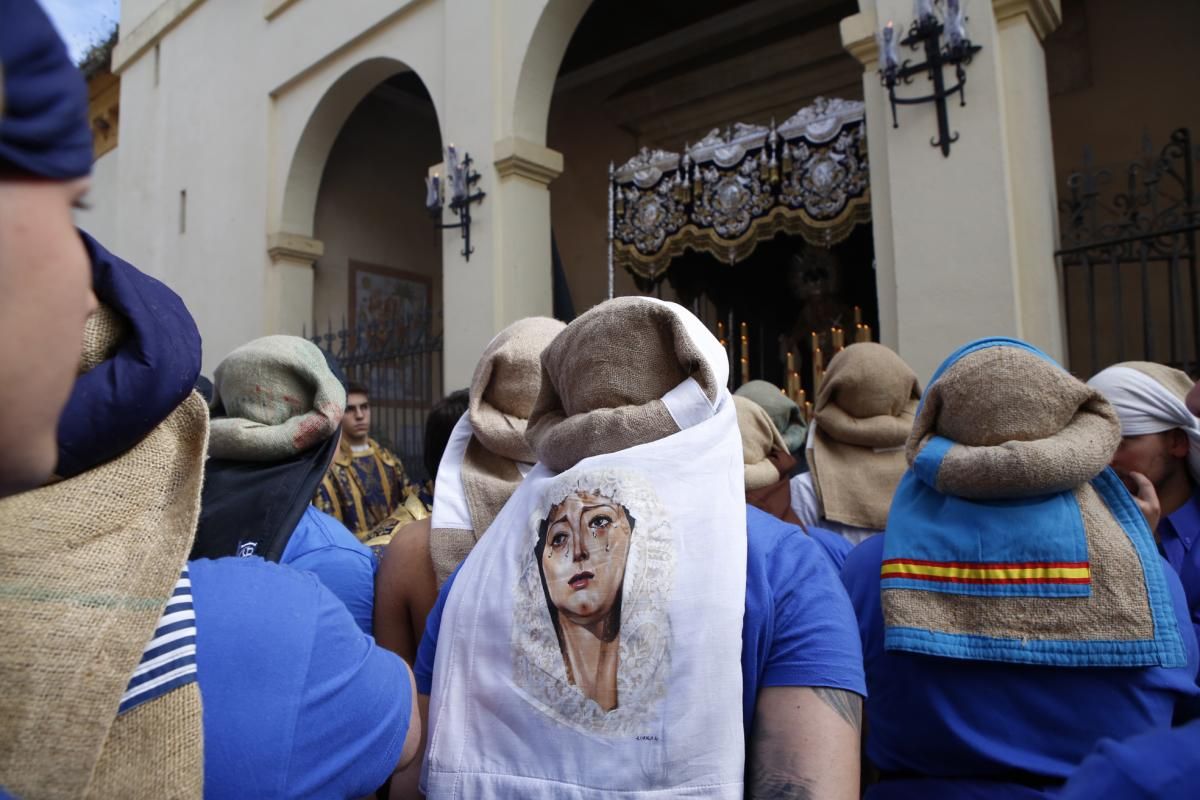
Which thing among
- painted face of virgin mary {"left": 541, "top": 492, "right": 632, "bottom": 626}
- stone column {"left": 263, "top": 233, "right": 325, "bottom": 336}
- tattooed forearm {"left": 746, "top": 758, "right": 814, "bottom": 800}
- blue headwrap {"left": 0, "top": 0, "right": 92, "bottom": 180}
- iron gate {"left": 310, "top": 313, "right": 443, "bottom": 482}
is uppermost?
stone column {"left": 263, "top": 233, "right": 325, "bottom": 336}

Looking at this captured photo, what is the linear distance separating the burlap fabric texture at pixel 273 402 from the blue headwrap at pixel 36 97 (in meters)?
1.26

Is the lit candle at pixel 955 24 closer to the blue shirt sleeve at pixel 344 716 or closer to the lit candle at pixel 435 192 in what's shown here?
the lit candle at pixel 435 192

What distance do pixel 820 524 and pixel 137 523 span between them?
2.58 m

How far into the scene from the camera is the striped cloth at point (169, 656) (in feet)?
2.80

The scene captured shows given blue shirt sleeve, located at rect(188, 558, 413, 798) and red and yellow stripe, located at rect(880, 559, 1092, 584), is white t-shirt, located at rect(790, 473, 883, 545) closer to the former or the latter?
red and yellow stripe, located at rect(880, 559, 1092, 584)

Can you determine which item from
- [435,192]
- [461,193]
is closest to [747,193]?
[461,193]

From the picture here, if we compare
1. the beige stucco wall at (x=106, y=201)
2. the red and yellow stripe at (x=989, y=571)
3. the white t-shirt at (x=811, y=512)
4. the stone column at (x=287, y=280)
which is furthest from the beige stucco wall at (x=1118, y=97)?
the beige stucco wall at (x=106, y=201)

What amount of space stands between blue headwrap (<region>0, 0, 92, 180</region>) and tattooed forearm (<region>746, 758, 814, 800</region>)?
1.07m

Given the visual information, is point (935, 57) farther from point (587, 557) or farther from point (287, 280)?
point (287, 280)

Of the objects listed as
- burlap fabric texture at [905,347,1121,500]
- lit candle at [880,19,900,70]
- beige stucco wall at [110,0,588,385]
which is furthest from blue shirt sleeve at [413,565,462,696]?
beige stucco wall at [110,0,588,385]

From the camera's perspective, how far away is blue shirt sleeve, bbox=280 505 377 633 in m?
1.74

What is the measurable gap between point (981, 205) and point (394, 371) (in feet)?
19.4

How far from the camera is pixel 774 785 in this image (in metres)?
1.16

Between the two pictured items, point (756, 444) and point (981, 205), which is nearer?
point (756, 444)
